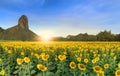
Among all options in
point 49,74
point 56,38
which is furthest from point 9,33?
point 49,74

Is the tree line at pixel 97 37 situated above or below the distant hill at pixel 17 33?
below

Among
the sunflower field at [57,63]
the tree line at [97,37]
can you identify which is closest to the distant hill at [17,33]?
the tree line at [97,37]

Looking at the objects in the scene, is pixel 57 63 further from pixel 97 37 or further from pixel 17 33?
pixel 17 33

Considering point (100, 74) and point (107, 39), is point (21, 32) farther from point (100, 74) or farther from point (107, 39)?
point (100, 74)

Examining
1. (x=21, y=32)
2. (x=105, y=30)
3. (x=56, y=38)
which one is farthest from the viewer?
(x=21, y=32)

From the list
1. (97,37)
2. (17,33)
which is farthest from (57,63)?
(17,33)

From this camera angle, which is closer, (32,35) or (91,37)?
(91,37)

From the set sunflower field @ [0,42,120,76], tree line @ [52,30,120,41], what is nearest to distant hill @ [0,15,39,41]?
tree line @ [52,30,120,41]

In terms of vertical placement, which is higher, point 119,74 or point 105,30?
point 105,30

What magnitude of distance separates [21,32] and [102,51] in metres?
37.3

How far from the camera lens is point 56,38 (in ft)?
114

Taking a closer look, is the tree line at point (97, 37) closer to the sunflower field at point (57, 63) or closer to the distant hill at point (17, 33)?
the distant hill at point (17, 33)

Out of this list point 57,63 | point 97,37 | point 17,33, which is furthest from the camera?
point 17,33

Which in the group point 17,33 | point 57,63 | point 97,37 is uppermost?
point 17,33
